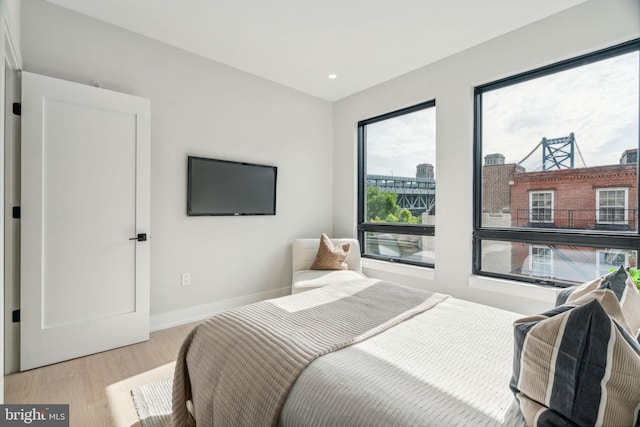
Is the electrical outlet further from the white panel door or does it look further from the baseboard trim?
the white panel door

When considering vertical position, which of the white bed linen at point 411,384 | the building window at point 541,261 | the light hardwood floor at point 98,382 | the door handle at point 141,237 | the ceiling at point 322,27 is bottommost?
the light hardwood floor at point 98,382

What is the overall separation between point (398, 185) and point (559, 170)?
1583 mm

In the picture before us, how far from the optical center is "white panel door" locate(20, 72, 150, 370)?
220 centimetres

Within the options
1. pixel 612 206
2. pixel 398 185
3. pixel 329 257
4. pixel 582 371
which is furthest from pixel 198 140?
pixel 612 206

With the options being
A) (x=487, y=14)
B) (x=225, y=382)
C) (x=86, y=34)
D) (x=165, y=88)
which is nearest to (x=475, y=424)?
(x=225, y=382)

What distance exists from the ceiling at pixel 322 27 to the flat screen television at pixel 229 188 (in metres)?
1.09

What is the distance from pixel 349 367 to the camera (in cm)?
114

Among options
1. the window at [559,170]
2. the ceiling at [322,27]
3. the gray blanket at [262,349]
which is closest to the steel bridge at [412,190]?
the window at [559,170]

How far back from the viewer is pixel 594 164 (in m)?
2.39

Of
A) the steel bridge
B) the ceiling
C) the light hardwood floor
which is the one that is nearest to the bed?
the light hardwood floor

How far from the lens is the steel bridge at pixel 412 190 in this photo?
134 inches

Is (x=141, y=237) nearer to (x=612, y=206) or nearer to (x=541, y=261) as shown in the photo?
(x=541, y=261)

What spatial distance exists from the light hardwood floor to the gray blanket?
1.96ft

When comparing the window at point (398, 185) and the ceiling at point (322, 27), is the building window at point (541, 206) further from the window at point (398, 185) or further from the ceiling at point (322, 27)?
the ceiling at point (322, 27)
